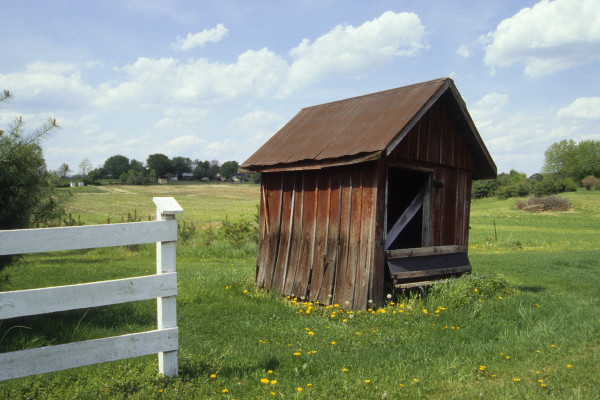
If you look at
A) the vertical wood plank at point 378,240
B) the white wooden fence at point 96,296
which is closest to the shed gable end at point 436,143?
the vertical wood plank at point 378,240

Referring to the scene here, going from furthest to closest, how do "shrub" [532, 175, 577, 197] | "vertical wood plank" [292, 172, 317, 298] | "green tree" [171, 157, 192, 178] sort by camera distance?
"green tree" [171, 157, 192, 178]
"shrub" [532, 175, 577, 197]
"vertical wood plank" [292, 172, 317, 298]

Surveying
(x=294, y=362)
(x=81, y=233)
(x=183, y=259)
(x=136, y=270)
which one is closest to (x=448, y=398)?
(x=294, y=362)

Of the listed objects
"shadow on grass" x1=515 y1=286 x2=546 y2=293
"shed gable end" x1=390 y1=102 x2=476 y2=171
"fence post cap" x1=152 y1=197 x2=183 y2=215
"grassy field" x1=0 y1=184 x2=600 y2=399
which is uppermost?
"shed gable end" x1=390 y1=102 x2=476 y2=171

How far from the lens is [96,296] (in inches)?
161

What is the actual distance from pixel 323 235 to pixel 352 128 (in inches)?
87.6

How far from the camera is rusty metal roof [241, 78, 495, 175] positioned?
8.27 m

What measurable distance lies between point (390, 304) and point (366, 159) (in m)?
2.55

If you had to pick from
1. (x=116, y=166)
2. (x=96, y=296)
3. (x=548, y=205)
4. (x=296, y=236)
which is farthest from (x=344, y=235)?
(x=116, y=166)

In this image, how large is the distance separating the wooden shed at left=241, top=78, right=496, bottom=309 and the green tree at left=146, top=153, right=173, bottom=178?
114743mm

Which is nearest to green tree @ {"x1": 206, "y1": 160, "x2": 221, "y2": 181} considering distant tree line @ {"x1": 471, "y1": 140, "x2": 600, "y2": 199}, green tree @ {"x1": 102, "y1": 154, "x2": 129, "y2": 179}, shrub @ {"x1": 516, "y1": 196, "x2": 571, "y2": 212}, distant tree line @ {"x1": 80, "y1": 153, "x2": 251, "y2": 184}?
distant tree line @ {"x1": 80, "y1": 153, "x2": 251, "y2": 184}

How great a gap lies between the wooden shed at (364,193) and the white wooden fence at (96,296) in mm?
4401

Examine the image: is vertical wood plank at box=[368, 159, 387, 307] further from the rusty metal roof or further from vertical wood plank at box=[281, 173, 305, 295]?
vertical wood plank at box=[281, 173, 305, 295]

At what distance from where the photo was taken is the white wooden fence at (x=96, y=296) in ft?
12.4

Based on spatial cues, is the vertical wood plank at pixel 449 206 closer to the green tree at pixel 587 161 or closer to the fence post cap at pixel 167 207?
the fence post cap at pixel 167 207
